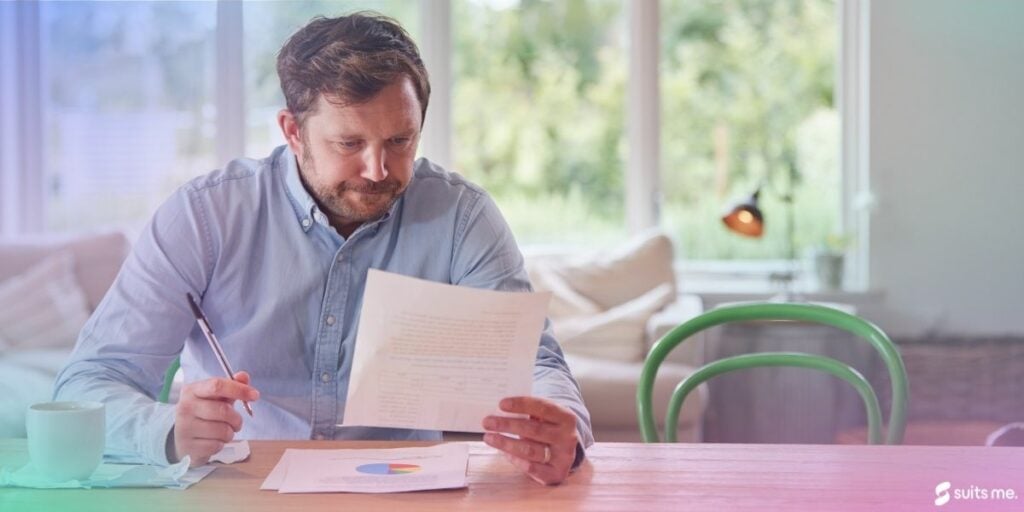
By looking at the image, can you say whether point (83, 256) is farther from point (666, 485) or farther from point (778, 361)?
point (666, 485)

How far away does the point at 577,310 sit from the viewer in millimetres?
3977

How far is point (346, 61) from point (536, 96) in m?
2.97

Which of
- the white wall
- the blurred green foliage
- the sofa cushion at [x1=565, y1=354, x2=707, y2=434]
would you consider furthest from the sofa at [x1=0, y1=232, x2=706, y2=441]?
the white wall

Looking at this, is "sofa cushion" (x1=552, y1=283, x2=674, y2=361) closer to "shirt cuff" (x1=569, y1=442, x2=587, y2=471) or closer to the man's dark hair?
the man's dark hair

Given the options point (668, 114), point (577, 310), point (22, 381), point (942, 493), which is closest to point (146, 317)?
point (942, 493)

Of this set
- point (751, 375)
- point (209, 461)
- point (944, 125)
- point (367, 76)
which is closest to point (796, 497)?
point (209, 461)

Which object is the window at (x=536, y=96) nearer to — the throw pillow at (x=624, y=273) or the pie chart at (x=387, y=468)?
the throw pillow at (x=624, y=273)

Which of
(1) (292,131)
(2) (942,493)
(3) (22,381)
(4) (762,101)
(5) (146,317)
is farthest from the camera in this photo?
(4) (762,101)

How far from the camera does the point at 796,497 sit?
1.22 metres

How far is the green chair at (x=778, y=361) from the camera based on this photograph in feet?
5.34

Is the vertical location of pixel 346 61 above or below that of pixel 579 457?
above

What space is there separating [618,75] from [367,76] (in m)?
3.03

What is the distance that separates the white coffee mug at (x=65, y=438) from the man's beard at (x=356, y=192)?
45 centimetres

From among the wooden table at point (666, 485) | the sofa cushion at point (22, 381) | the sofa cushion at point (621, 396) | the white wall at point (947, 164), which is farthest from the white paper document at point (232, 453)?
the white wall at point (947, 164)
